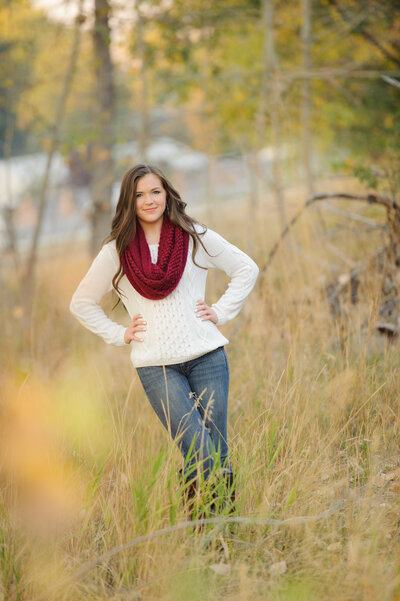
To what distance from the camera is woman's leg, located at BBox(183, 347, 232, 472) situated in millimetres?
2734

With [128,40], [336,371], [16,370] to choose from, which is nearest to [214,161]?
[128,40]

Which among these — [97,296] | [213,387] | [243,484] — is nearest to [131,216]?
[97,296]

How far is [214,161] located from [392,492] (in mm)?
4663

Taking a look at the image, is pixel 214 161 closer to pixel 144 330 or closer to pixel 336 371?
pixel 336 371

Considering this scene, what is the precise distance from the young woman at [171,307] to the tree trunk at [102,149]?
15.8 ft

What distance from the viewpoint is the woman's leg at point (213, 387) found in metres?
2.73

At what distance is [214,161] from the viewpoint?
6766mm

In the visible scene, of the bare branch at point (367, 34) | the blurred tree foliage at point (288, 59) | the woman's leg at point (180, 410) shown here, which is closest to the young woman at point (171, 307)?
the woman's leg at point (180, 410)

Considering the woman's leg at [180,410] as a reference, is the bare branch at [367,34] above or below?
above

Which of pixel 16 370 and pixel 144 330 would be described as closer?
pixel 144 330

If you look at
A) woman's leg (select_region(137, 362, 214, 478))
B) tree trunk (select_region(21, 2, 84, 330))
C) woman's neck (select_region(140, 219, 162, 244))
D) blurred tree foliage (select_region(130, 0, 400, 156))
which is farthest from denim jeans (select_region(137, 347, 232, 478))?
blurred tree foliage (select_region(130, 0, 400, 156))

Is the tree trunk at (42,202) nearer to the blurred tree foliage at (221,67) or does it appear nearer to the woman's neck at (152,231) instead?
the blurred tree foliage at (221,67)

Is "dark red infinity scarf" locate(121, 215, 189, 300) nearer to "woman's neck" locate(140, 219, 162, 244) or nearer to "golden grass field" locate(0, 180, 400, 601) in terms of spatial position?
"woman's neck" locate(140, 219, 162, 244)

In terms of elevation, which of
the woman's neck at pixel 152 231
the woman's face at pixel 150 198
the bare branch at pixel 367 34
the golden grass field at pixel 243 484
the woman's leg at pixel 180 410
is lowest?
the golden grass field at pixel 243 484
